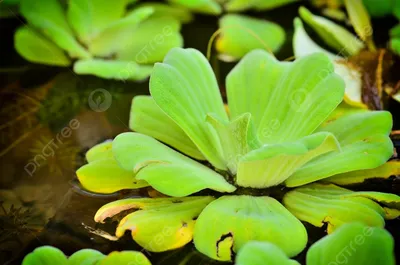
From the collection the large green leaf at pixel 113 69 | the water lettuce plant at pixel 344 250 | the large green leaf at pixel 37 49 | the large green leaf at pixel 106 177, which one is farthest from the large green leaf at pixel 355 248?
the large green leaf at pixel 37 49

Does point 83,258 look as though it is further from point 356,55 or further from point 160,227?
point 356,55

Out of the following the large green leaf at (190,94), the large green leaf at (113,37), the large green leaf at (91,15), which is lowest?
the large green leaf at (190,94)

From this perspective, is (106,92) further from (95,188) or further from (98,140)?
(95,188)

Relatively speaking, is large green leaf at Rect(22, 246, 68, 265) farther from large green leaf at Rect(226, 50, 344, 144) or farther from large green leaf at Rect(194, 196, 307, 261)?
large green leaf at Rect(226, 50, 344, 144)

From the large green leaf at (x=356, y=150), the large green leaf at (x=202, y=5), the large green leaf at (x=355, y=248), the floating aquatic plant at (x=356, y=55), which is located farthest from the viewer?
the large green leaf at (x=202, y=5)

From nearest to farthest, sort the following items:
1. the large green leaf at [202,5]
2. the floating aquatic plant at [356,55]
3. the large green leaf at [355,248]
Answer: the large green leaf at [355,248]
the floating aquatic plant at [356,55]
the large green leaf at [202,5]

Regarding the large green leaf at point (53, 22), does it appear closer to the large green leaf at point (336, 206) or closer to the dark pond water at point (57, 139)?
the dark pond water at point (57, 139)

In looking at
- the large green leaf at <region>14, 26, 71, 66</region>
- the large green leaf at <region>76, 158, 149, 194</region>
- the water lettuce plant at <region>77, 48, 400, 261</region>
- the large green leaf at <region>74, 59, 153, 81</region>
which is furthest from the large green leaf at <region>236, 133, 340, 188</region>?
the large green leaf at <region>14, 26, 71, 66</region>
